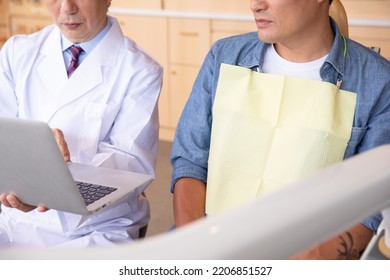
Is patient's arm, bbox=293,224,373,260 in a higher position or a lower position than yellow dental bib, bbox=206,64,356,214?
lower

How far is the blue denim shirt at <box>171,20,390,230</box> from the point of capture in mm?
1240

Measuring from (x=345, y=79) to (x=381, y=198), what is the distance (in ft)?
2.91

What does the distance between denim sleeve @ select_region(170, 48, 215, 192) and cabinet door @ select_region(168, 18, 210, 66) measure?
8.11 feet

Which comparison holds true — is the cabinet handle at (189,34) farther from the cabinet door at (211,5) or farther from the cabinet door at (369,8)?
the cabinet door at (369,8)

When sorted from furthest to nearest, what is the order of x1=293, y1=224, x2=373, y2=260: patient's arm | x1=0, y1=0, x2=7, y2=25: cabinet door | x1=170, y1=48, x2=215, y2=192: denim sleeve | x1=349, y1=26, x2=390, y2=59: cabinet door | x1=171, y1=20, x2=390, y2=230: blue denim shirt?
x1=0, y1=0, x2=7, y2=25: cabinet door, x1=349, y1=26, x2=390, y2=59: cabinet door, x1=170, y1=48, x2=215, y2=192: denim sleeve, x1=171, y1=20, x2=390, y2=230: blue denim shirt, x1=293, y1=224, x2=373, y2=260: patient's arm

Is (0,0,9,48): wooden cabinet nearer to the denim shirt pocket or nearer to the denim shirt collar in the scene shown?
the denim shirt collar

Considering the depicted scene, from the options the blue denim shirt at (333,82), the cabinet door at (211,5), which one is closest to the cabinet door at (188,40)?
the cabinet door at (211,5)

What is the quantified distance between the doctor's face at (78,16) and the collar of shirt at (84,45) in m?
0.02

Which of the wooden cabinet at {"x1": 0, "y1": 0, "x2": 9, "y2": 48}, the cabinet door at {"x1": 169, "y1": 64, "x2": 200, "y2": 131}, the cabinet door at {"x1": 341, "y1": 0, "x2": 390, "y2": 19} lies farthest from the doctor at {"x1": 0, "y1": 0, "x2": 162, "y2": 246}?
the wooden cabinet at {"x1": 0, "y1": 0, "x2": 9, "y2": 48}

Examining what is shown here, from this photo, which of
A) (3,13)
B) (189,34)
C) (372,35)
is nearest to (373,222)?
(372,35)

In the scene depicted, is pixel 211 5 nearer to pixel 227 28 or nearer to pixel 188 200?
pixel 227 28

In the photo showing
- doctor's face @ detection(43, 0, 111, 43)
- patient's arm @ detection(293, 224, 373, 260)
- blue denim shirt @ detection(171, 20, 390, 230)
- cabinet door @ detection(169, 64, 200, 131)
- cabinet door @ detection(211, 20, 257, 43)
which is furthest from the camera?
cabinet door @ detection(169, 64, 200, 131)

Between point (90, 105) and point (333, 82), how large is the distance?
0.61 metres
